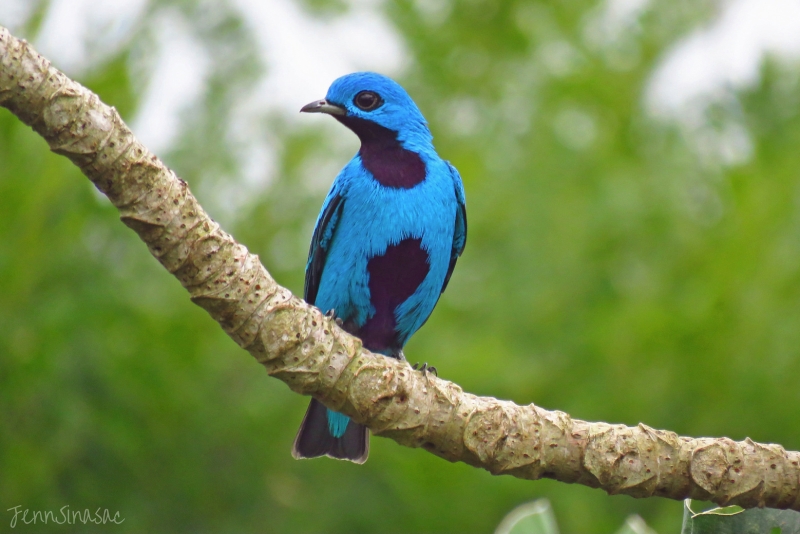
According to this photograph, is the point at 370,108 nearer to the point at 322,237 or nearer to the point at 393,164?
the point at 393,164

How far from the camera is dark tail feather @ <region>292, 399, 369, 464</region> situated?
4.52 m

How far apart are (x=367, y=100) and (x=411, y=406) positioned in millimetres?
2205

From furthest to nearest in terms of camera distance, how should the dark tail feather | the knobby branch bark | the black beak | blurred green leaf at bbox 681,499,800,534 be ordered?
the black beak
the dark tail feather
the knobby branch bark
blurred green leaf at bbox 681,499,800,534

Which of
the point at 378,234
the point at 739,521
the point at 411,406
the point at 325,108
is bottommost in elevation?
the point at 739,521

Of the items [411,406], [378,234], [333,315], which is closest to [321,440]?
[333,315]

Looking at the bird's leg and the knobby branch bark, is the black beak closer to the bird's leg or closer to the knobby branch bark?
the bird's leg

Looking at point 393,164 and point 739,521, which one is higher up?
point 393,164

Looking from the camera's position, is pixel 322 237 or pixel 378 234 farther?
pixel 322 237

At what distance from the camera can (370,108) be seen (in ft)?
16.5

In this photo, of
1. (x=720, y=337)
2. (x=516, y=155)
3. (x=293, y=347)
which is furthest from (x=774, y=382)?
(x=293, y=347)

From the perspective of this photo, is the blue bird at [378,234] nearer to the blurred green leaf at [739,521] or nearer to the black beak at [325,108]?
the black beak at [325,108]

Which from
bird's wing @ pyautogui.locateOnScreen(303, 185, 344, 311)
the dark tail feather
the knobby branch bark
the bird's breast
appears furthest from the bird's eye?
the knobby branch bark

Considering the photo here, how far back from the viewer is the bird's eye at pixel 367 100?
5.04m

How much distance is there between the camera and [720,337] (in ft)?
19.0
